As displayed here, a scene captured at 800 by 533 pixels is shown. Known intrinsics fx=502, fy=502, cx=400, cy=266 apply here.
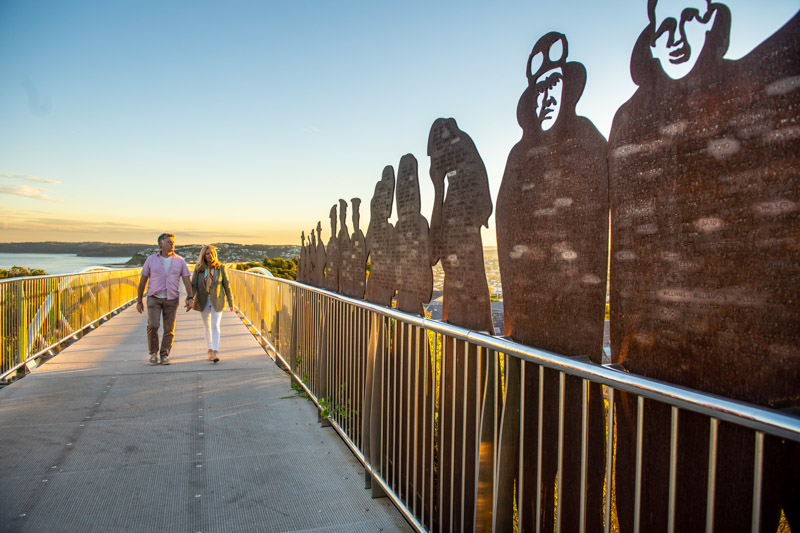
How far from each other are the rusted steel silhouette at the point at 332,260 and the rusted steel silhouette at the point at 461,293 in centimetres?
235

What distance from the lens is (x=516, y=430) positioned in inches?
87.4

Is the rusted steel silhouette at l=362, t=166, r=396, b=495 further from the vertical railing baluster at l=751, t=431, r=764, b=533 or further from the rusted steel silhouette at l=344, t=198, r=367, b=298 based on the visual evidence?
the vertical railing baluster at l=751, t=431, r=764, b=533

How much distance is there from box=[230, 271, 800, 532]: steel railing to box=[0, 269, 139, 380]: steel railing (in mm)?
5045

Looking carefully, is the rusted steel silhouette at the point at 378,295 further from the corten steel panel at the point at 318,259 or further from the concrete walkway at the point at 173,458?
the corten steel panel at the point at 318,259

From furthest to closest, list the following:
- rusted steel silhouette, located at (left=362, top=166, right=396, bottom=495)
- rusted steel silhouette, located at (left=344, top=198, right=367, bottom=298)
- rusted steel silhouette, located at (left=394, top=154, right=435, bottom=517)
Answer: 1. rusted steel silhouette, located at (left=344, top=198, right=367, bottom=298)
2. rusted steel silhouette, located at (left=362, top=166, right=396, bottom=495)
3. rusted steel silhouette, located at (left=394, top=154, right=435, bottom=517)

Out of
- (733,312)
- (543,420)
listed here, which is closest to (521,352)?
(543,420)

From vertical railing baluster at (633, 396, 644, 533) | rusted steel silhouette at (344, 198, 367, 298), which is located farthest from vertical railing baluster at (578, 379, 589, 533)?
rusted steel silhouette at (344, 198, 367, 298)

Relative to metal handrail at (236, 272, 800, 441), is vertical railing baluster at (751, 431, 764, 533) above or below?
below

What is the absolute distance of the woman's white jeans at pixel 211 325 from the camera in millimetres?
7366

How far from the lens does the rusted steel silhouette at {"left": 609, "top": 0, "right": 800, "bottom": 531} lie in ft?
5.05

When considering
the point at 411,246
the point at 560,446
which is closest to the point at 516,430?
the point at 560,446

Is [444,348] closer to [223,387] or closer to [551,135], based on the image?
[551,135]

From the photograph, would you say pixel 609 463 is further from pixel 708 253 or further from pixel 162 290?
pixel 162 290

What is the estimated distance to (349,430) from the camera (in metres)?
4.08
